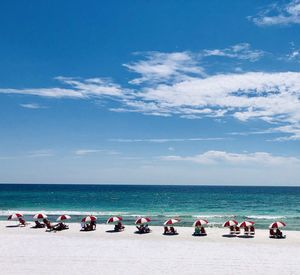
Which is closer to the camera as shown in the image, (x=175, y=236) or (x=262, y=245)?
(x=262, y=245)

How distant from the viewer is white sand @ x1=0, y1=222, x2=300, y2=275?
1644 centimetres

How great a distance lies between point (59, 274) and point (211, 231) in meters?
16.3

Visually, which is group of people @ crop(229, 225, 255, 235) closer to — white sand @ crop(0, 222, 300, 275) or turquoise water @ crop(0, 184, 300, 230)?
white sand @ crop(0, 222, 300, 275)

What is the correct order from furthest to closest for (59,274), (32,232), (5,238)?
1. (32,232)
2. (5,238)
3. (59,274)

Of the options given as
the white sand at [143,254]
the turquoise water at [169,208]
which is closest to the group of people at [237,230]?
the white sand at [143,254]

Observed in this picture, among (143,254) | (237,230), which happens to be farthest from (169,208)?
(143,254)

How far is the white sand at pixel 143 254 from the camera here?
16.4 m

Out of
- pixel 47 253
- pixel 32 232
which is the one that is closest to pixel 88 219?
pixel 32 232

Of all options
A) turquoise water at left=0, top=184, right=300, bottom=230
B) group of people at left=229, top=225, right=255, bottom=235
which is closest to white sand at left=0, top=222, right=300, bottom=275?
group of people at left=229, top=225, right=255, bottom=235

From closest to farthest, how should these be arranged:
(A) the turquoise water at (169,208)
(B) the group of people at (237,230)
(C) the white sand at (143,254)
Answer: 1. (C) the white sand at (143,254)
2. (B) the group of people at (237,230)
3. (A) the turquoise water at (169,208)

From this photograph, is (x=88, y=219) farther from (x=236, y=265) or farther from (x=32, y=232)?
(x=236, y=265)

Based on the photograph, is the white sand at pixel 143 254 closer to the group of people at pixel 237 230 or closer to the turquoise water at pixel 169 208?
the group of people at pixel 237 230

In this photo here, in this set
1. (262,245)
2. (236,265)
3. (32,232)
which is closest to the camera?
(236,265)

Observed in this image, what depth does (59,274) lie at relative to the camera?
15.5 meters
